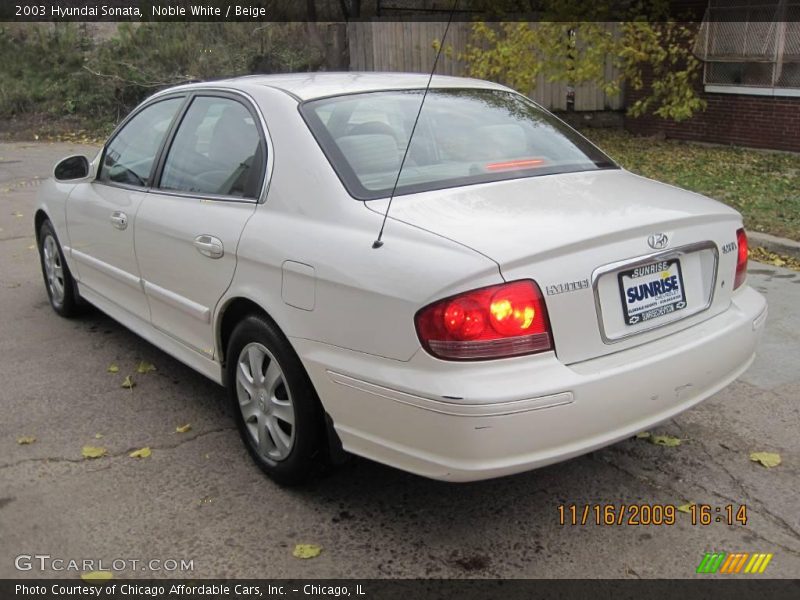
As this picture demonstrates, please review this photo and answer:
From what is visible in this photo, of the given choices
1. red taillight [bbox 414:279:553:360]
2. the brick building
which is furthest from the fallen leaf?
the brick building

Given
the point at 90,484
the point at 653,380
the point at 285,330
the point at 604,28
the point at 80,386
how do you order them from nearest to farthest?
1. the point at 653,380
2. the point at 285,330
3. the point at 90,484
4. the point at 80,386
5. the point at 604,28

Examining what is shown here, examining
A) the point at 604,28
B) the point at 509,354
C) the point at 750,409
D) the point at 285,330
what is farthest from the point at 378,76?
the point at 604,28

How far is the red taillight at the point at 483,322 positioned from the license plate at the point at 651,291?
15.8 inches

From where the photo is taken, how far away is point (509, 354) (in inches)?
105

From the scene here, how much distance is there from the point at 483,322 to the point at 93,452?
85.1 inches

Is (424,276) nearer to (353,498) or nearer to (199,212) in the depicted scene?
(353,498)

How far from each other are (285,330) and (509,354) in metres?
0.93

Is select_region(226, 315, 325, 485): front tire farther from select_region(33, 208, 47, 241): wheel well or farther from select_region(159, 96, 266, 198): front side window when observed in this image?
select_region(33, 208, 47, 241): wheel well

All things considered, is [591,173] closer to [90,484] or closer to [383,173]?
[383,173]

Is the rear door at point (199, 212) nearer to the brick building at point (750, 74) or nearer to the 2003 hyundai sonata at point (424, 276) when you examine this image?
the 2003 hyundai sonata at point (424, 276)

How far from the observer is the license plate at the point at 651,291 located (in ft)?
9.49

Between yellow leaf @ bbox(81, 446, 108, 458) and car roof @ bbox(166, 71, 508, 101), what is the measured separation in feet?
6.01

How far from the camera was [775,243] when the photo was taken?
7.09 meters

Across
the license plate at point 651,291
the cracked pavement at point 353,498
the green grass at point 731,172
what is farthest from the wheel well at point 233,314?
the green grass at point 731,172
